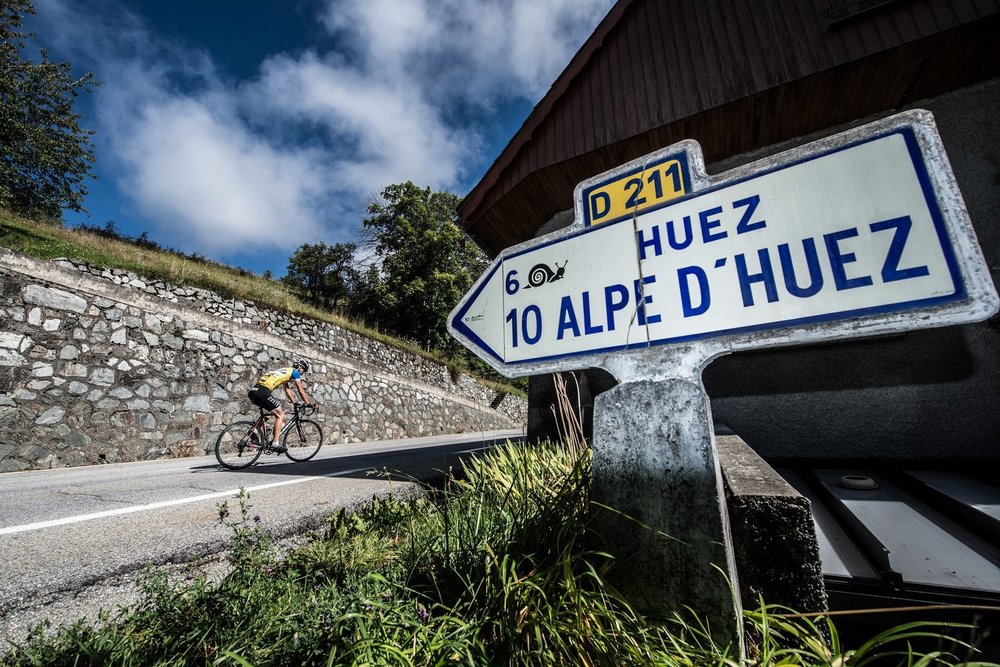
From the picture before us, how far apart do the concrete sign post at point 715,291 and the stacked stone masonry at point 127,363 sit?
8229 mm

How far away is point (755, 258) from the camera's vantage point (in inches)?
42.0

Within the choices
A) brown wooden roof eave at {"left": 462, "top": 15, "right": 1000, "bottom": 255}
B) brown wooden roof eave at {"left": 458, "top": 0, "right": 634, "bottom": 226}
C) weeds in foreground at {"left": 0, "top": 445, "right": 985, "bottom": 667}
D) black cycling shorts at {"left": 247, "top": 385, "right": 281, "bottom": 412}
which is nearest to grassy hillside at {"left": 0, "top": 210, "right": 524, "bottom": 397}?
black cycling shorts at {"left": 247, "top": 385, "right": 281, "bottom": 412}

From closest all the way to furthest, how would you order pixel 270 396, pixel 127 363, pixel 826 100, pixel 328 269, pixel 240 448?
pixel 826 100 < pixel 240 448 < pixel 270 396 < pixel 127 363 < pixel 328 269

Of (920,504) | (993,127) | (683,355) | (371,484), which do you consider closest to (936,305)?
(683,355)

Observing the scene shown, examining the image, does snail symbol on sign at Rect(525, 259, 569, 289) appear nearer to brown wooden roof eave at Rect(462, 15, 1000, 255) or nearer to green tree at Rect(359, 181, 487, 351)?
brown wooden roof eave at Rect(462, 15, 1000, 255)

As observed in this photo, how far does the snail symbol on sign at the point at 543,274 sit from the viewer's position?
1400 millimetres

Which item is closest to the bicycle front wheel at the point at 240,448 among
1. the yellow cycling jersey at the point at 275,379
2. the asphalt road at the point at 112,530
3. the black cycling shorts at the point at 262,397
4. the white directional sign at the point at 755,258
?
the black cycling shorts at the point at 262,397

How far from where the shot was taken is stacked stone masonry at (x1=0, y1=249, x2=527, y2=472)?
5582 mm

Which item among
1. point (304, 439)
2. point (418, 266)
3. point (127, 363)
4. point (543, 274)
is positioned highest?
point (418, 266)

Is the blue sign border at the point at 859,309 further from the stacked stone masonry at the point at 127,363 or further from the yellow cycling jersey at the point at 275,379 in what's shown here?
the stacked stone masonry at the point at 127,363

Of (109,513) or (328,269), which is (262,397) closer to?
(109,513)

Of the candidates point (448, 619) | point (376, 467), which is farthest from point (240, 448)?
point (448, 619)

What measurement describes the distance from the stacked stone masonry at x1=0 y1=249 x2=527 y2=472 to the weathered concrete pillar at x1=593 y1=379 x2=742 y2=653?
8267mm

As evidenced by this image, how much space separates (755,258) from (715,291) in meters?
0.14
